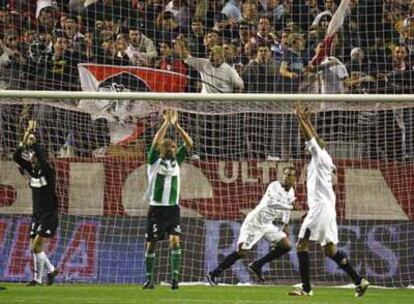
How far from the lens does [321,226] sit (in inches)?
637

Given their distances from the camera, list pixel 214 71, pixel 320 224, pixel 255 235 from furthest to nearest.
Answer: pixel 255 235
pixel 214 71
pixel 320 224

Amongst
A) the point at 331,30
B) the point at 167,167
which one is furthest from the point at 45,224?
the point at 331,30

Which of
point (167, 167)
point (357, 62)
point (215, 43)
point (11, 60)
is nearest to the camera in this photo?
point (167, 167)

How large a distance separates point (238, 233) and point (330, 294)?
2907mm

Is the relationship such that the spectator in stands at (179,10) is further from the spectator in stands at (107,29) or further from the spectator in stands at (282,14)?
the spectator in stands at (282,14)

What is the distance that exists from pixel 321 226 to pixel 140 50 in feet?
13.9

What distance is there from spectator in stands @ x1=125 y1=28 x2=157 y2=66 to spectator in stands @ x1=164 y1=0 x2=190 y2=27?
59cm

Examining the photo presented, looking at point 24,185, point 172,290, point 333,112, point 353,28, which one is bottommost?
point 172,290

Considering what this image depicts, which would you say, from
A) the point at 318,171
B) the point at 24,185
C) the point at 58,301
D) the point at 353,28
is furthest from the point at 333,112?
the point at 58,301

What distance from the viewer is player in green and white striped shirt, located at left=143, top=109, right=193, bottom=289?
1783cm

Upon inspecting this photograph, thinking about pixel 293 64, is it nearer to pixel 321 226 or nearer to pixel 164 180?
pixel 164 180

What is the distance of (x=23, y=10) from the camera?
18.9 metres

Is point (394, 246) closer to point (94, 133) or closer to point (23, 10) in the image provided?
point (94, 133)

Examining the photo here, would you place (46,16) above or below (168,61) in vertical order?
above
